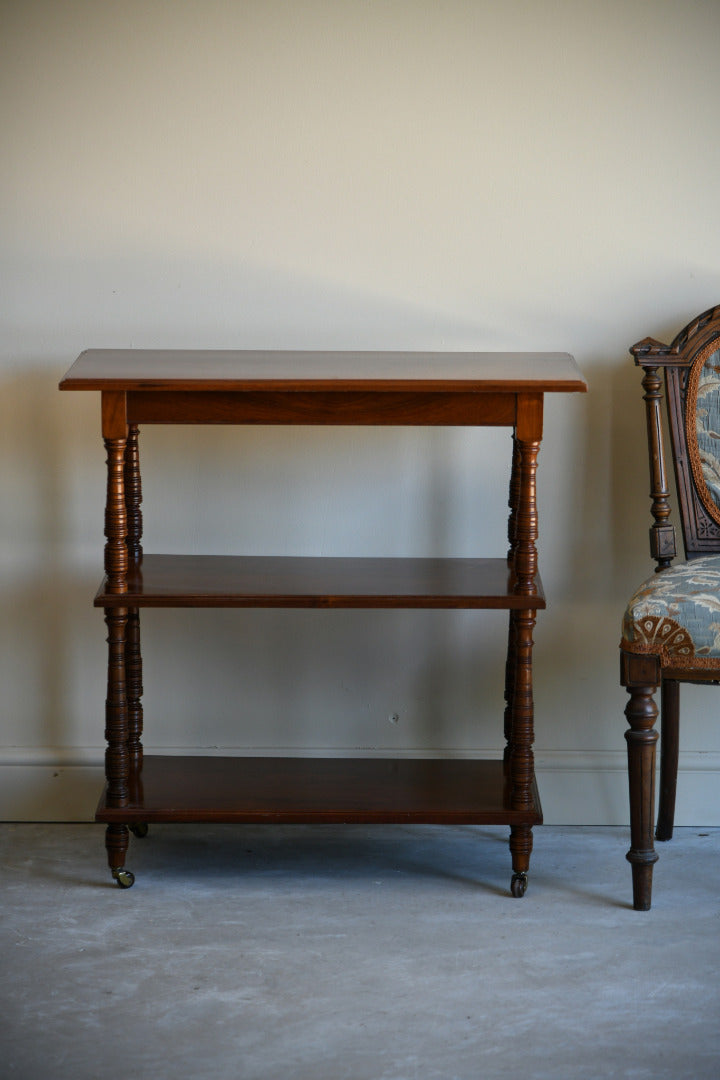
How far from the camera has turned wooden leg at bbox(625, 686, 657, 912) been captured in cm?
229

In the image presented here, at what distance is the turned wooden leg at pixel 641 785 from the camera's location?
7.50ft

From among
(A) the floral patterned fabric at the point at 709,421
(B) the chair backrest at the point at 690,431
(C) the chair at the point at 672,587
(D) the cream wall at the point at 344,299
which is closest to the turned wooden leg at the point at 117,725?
(D) the cream wall at the point at 344,299

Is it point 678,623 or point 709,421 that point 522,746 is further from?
point 709,421

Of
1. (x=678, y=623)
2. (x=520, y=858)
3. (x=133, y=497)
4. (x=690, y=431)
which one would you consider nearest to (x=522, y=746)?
(x=520, y=858)

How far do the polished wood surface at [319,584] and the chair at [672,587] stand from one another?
0.23m

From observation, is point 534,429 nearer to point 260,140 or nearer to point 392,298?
point 392,298

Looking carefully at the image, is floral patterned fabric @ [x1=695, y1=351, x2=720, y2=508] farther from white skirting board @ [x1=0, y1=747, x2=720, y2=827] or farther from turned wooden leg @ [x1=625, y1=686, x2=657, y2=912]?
white skirting board @ [x1=0, y1=747, x2=720, y2=827]

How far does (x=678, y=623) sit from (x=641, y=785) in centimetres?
33

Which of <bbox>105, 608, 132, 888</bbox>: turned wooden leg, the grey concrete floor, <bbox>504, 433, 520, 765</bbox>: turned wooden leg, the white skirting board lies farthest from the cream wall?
<bbox>105, 608, 132, 888</bbox>: turned wooden leg

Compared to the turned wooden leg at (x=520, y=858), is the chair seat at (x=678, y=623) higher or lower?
Result: higher

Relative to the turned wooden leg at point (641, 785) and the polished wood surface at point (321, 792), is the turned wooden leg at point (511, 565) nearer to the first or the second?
the polished wood surface at point (321, 792)

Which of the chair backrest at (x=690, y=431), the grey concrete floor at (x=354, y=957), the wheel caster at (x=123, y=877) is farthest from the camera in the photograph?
the chair backrest at (x=690, y=431)

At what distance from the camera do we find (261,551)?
2760 mm

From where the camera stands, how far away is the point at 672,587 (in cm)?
230
